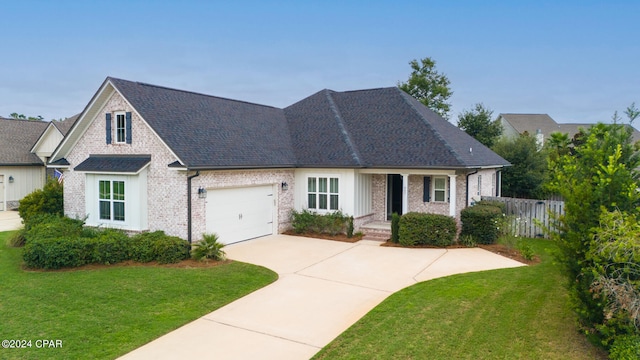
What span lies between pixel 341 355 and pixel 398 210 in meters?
13.3

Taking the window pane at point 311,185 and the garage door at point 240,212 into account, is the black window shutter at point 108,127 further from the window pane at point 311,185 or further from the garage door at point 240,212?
the window pane at point 311,185

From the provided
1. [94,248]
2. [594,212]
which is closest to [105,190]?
→ [94,248]

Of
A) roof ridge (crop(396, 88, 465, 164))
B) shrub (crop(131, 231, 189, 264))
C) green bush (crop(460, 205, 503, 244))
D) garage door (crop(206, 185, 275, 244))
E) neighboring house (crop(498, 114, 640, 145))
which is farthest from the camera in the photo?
neighboring house (crop(498, 114, 640, 145))

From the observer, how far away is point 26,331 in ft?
22.9

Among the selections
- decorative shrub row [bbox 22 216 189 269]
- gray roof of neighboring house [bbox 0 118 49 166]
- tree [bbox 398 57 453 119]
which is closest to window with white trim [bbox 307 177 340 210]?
decorative shrub row [bbox 22 216 189 269]

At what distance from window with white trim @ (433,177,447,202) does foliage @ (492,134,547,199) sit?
9.20m

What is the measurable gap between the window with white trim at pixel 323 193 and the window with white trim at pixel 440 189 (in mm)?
4091

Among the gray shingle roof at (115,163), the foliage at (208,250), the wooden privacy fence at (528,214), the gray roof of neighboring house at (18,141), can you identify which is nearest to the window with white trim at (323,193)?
the foliage at (208,250)

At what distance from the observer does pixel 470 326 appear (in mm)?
7125

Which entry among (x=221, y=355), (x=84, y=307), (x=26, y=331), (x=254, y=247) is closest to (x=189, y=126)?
(x=254, y=247)

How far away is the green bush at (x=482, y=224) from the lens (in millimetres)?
14938

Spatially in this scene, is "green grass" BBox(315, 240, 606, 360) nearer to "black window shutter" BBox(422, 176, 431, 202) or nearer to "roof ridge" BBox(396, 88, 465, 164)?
"roof ridge" BBox(396, 88, 465, 164)

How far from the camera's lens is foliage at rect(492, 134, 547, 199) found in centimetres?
2383

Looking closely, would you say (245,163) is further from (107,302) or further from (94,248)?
(107,302)
